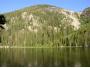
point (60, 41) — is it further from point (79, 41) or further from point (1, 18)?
point (1, 18)

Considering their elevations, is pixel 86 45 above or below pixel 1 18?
below

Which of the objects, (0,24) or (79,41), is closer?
(0,24)

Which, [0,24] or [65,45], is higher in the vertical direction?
[0,24]

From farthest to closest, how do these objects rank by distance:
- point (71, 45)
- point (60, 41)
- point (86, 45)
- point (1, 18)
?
point (60, 41)
point (71, 45)
point (86, 45)
point (1, 18)

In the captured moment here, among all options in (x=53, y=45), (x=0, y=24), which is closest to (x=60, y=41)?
(x=53, y=45)

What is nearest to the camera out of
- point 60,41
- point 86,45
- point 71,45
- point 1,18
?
point 1,18

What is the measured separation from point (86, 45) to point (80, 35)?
663 inches

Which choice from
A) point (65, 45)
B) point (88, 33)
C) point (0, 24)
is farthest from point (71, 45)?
point (0, 24)

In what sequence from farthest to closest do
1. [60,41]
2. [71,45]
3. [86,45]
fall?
[60,41]
[71,45]
[86,45]

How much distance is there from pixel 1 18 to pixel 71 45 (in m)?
169

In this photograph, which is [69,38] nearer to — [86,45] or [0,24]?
[86,45]

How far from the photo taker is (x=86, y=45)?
176 metres

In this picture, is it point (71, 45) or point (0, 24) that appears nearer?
point (0, 24)

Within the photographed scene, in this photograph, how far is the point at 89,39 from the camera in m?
182
